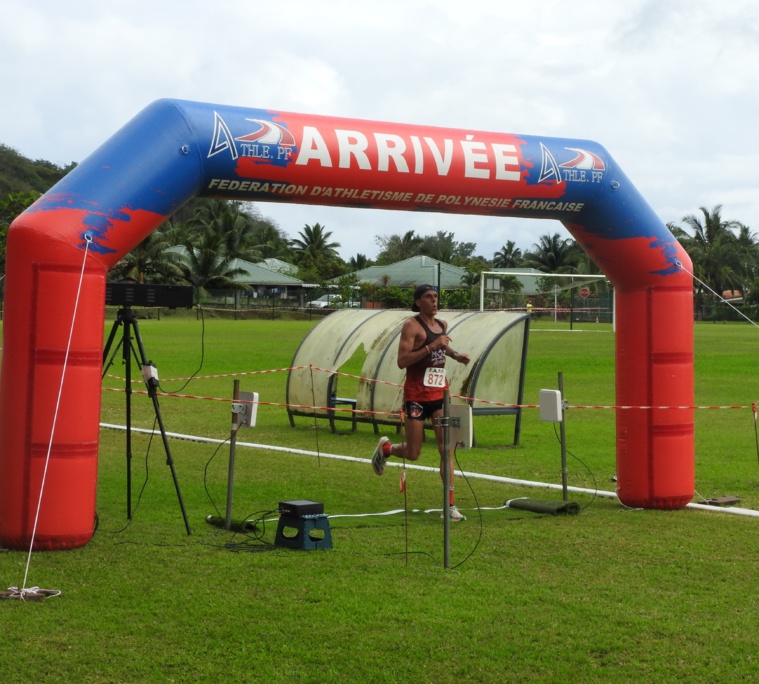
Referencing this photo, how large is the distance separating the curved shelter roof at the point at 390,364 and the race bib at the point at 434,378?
423cm

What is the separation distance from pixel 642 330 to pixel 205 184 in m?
4.00

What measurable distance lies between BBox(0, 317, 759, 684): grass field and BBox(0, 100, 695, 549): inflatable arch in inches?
19.6

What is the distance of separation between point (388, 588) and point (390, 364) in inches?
344

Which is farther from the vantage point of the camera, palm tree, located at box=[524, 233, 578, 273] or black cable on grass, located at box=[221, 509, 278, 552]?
palm tree, located at box=[524, 233, 578, 273]

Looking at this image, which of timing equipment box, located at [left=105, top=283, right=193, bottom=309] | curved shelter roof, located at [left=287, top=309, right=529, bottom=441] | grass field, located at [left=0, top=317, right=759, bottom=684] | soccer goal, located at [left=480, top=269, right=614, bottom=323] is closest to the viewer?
grass field, located at [left=0, top=317, right=759, bottom=684]

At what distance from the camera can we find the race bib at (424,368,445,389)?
9391 millimetres

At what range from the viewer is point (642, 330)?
385 inches

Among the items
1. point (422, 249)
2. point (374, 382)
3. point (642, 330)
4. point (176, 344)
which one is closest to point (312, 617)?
point (642, 330)

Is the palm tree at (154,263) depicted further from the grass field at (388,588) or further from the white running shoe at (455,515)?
the white running shoe at (455,515)

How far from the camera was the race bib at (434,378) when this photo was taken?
9.39 meters

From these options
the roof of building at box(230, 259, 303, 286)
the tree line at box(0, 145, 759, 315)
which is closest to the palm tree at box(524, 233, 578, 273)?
the tree line at box(0, 145, 759, 315)

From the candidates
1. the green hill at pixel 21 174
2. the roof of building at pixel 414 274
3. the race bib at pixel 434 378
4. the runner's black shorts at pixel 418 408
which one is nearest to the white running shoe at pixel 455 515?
the runner's black shorts at pixel 418 408

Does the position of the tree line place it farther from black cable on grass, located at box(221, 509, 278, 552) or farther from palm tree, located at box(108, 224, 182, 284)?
black cable on grass, located at box(221, 509, 278, 552)

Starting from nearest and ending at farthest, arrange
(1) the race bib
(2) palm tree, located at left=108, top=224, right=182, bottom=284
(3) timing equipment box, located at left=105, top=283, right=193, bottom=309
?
(3) timing equipment box, located at left=105, top=283, right=193, bottom=309 < (1) the race bib < (2) palm tree, located at left=108, top=224, right=182, bottom=284
